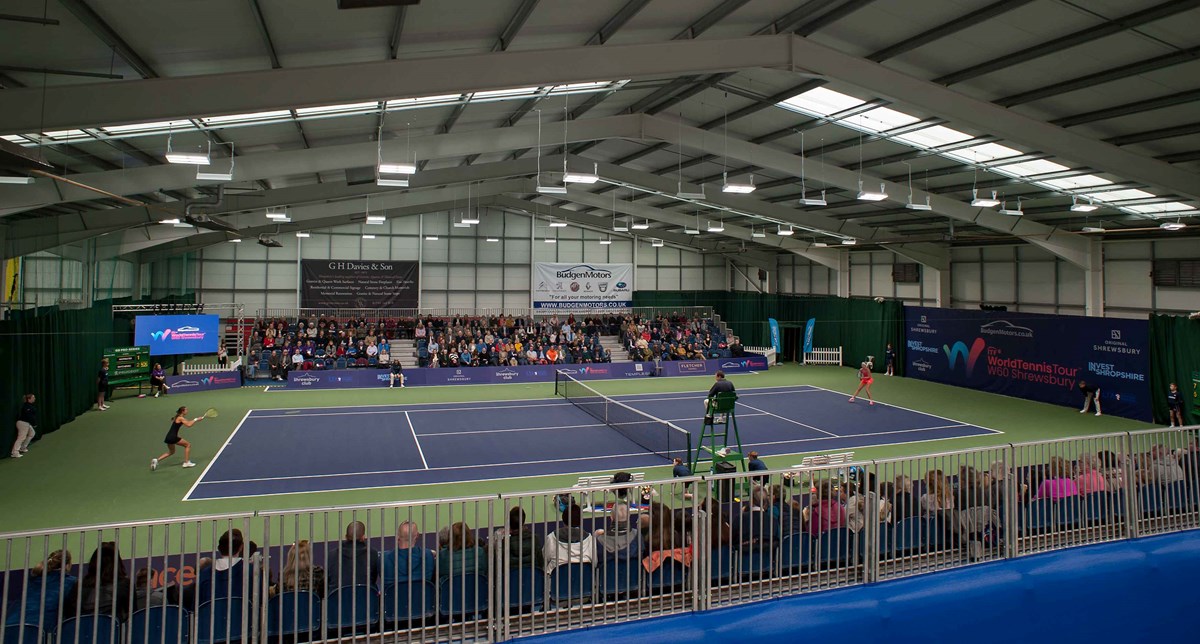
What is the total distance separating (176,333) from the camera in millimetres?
27047

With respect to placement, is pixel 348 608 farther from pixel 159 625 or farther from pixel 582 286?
pixel 582 286

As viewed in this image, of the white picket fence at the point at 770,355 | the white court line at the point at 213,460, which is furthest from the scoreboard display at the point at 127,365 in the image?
the white picket fence at the point at 770,355

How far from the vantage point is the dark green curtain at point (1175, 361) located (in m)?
20.0

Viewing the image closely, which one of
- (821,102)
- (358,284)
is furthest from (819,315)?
(358,284)

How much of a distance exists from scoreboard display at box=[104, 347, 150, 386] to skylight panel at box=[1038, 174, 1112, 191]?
30459mm

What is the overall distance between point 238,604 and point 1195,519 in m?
10.2

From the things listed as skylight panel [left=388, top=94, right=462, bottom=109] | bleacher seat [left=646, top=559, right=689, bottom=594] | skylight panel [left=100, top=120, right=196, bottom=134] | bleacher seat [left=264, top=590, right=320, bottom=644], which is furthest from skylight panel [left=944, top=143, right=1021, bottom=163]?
skylight panel [left=100, top=120, right=196, bottom=134]

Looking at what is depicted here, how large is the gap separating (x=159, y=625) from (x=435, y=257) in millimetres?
35602

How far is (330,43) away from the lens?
11.2m

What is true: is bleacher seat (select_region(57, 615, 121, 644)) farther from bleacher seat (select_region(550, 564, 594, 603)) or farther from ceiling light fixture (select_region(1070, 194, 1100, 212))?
ceiling light fixture (select_region(1070, 194, 1100, 212))

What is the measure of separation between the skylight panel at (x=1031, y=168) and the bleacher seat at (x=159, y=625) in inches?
825

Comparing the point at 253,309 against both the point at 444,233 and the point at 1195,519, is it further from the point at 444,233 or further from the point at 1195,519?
the point at 1195,519

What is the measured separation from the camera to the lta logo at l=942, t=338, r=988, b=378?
28673 millimetres

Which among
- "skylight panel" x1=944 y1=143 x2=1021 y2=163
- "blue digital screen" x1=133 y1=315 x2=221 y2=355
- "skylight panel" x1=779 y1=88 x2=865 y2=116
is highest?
"skylight panel" x1=779 y1=88 x2=865 y2=116
